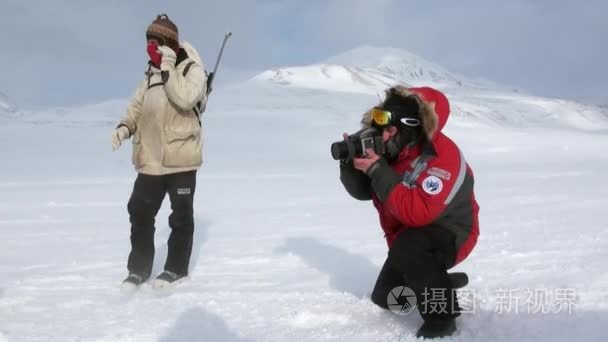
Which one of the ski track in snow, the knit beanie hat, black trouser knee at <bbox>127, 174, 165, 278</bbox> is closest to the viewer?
the ski track in snow

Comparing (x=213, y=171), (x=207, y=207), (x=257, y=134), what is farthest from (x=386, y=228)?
(x=257, y=134)

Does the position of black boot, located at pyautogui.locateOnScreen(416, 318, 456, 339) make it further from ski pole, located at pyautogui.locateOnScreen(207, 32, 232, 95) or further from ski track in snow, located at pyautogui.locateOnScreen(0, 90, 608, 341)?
ski pole, located at pyautogui.locateOnScreen(207, 32, 232, 95)

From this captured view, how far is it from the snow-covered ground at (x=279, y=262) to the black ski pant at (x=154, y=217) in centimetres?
19

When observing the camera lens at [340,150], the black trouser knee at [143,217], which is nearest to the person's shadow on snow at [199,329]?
the black trouser knee at [143,217]

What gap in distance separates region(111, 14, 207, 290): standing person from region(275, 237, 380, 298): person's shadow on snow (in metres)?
0.93

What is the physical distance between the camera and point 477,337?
2115 mm

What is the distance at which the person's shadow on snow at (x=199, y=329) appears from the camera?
224 cm

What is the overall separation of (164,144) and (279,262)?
124cm

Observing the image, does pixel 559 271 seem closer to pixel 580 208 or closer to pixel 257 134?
pixel 580 208

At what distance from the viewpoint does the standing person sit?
112 inches

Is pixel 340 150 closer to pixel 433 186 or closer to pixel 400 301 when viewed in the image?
pixel 433 186

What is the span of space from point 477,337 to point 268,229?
9.82ft

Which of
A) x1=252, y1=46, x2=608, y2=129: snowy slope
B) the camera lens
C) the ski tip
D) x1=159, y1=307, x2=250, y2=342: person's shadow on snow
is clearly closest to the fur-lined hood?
the camera lens

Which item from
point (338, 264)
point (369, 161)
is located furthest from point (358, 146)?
point (338, 264)
